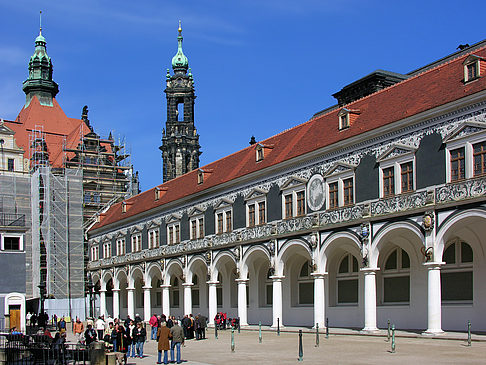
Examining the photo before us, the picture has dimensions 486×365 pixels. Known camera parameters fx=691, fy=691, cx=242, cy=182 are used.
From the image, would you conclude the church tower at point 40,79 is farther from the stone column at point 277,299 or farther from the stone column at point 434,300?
the stone column at point 434,300

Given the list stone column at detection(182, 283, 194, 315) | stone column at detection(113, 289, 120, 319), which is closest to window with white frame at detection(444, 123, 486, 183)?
stone column at detection(182, 283, 194, 315)

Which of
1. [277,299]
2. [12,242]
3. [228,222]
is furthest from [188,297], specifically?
[12,242]

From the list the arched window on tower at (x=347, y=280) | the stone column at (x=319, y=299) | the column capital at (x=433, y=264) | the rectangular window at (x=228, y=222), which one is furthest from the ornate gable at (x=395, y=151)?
the rectangular window at (x=228, y=222)

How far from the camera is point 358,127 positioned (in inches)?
1292

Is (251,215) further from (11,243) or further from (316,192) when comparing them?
(11,243)

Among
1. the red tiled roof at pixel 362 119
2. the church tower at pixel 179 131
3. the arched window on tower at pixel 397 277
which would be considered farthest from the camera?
the church tower at pixel 179 131

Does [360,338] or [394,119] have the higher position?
[394,119]

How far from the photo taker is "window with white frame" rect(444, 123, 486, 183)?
85.3 feet

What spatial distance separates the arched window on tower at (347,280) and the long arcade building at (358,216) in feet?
0.24

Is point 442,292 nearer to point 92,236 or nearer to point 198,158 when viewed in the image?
point 92,236

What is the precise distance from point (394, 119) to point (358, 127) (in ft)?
9.95

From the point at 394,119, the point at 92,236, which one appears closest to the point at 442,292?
the point at 394,119

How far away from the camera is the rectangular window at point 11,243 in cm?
4380

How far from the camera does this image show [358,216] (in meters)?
31.9
